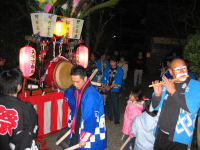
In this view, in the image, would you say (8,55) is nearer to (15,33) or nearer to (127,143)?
(15,33)

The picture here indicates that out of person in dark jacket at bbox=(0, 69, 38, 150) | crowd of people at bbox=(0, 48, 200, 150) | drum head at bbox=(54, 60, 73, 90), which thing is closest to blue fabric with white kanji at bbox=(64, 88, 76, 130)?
crowd of people at bbox=(0, 48, 200, 150)

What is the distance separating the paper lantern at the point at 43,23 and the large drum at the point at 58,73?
641mm

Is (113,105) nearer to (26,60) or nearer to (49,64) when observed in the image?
(49,64)

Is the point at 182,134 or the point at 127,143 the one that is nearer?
the point at 182,134

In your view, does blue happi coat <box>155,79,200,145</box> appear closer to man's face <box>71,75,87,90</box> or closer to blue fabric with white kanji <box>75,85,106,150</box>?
blue fabric with white kanji <box>75,85,106,150</box>

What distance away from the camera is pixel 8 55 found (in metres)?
10.6

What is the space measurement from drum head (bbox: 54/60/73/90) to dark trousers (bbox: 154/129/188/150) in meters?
2.19

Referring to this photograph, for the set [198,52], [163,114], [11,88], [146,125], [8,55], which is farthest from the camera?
[8,55]

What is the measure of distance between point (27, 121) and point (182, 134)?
69.9 inches

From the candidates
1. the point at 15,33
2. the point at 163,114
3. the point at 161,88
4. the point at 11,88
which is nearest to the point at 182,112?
the point at 163,114

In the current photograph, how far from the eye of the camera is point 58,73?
12.5 feet

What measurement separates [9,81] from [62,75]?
70.8 inches

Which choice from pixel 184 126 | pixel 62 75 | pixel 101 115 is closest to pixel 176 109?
pixel 184 126

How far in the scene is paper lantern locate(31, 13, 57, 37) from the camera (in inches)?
148
